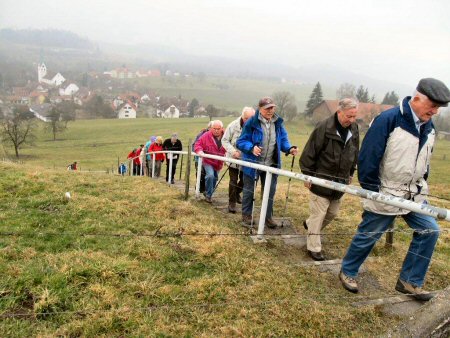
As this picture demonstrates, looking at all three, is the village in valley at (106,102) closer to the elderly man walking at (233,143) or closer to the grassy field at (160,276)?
the elderly man walking at (233,143)

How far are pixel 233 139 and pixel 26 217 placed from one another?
144 inches

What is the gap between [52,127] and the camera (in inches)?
2313

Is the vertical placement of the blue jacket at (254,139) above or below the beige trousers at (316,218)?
above

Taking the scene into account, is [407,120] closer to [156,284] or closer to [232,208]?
[156,284]

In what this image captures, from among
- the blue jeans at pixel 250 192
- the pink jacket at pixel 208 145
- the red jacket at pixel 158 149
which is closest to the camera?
the blue jeans at pixel 250 192

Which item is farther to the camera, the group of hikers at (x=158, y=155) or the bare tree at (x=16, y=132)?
the bare tree at (x=16, y=132)

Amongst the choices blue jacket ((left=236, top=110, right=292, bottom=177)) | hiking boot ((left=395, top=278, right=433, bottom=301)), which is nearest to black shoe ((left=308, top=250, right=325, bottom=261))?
hiking boot ((left=395, top=278, right=433, bottom=301))

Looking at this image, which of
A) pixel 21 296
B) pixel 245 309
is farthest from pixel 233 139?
pixel 21 296

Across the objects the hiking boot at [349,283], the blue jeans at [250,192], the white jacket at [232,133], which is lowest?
the hiking boot at [349,283]

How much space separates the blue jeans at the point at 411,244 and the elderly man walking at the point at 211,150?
3.72 metres

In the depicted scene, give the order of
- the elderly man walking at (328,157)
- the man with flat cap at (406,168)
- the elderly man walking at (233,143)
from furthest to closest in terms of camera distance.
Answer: the elderly man walking at (233,143) < the elderly man walking at (328,157) < the man with flat cap at (406,168)

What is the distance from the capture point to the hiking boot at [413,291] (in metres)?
3.37

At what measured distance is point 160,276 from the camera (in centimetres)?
331

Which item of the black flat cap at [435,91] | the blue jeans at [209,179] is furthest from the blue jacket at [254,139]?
the black flat cap at [435,91]
